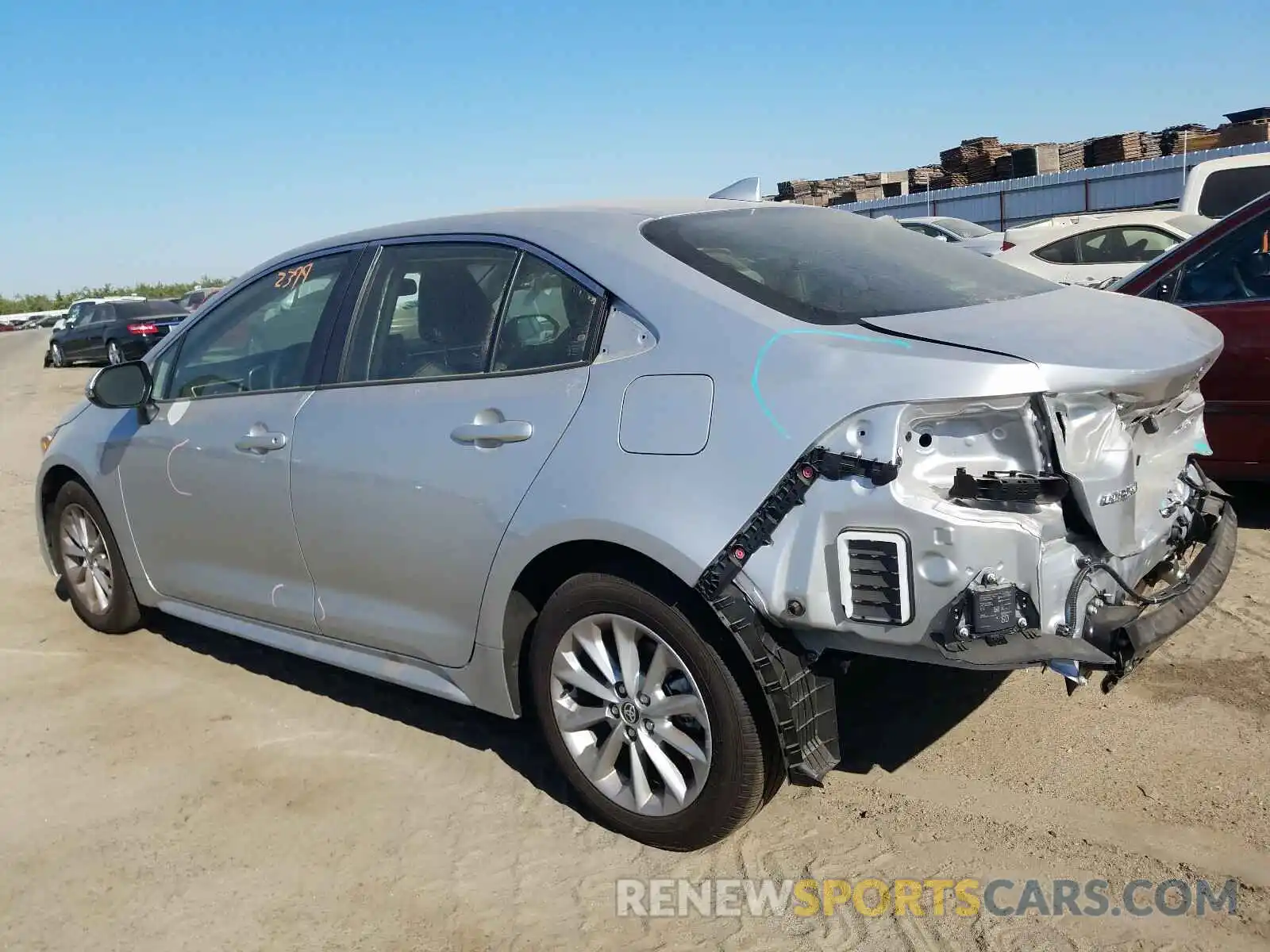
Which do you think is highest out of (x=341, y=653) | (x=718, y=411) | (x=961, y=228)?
(x=718, y=411)

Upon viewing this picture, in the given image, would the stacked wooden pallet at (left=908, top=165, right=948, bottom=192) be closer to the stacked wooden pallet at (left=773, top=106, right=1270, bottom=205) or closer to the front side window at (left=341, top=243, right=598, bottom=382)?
Answer: the stacked wooden pallet at (left=773, top=106, right=1270, bottom=205)

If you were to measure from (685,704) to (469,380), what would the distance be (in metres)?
1.23

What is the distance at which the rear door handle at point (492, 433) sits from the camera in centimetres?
328

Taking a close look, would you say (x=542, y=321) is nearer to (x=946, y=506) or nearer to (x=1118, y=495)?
(x=946, y=506)

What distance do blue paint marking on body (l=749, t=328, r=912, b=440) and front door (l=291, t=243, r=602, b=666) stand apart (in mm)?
570

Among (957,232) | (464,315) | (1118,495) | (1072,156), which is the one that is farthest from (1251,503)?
(1072,156)

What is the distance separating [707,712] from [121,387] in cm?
305

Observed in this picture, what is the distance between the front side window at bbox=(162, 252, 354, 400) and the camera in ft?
13.6

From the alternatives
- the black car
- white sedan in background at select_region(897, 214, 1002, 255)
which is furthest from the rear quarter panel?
the black car

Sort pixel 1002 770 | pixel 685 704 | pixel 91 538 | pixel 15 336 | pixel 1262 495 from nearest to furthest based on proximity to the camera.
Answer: pixel 685 704 < pixel 1002 770 < pixel 91 538 < pixel 1262 495 < pixel 15 336

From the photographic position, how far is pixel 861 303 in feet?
10.0

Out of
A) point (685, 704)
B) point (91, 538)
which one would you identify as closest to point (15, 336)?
point (91, 538)

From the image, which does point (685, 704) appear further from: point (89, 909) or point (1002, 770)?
point (89, 909)

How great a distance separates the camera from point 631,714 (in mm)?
3170
